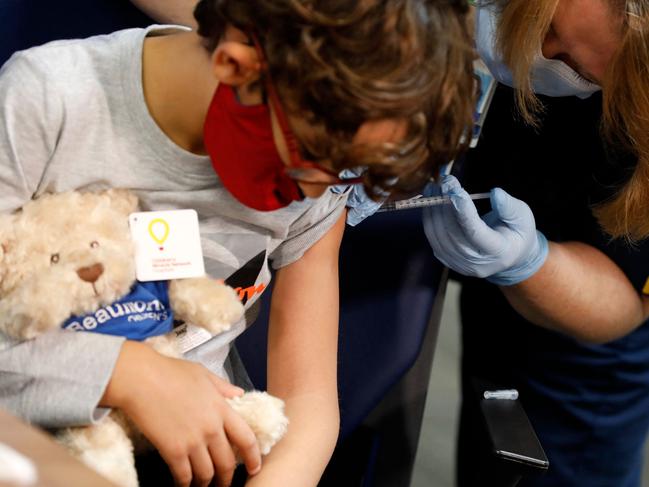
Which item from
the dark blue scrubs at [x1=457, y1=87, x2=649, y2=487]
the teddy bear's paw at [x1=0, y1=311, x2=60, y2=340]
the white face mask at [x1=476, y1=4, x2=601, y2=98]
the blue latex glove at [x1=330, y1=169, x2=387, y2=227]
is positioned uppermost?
the white face mask at [x1=476, y1=4, x2=601, y2=98]

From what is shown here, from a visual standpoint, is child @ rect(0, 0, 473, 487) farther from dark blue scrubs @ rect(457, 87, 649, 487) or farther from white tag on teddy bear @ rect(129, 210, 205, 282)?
dark blue scrubs @ rect(457, 87, 649, 487)

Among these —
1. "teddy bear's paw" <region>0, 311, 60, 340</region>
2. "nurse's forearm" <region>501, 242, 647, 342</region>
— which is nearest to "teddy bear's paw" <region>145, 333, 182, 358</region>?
"teddy bear's paw" <region>0, 311, 60, 340</region>

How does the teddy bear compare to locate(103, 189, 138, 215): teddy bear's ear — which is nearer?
the teddy bear

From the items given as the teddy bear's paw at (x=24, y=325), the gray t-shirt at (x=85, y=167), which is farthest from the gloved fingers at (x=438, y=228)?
the teddy bear's paw at (x=24, y=325)

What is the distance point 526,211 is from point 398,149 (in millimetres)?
630

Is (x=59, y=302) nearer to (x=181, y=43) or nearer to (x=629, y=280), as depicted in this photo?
(x=181, y=43)

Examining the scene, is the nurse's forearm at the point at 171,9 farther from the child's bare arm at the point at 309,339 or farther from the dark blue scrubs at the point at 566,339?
the dark blue scrubs at the point at 566,339

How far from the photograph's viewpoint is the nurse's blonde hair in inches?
44.8

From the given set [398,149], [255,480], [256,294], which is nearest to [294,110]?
[398,149]

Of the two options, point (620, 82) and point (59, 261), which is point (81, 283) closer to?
point (59, 261)

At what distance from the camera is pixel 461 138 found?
91cm

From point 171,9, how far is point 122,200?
459mm

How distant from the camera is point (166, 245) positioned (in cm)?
93

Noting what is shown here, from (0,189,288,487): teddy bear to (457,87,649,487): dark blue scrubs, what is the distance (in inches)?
29.2
